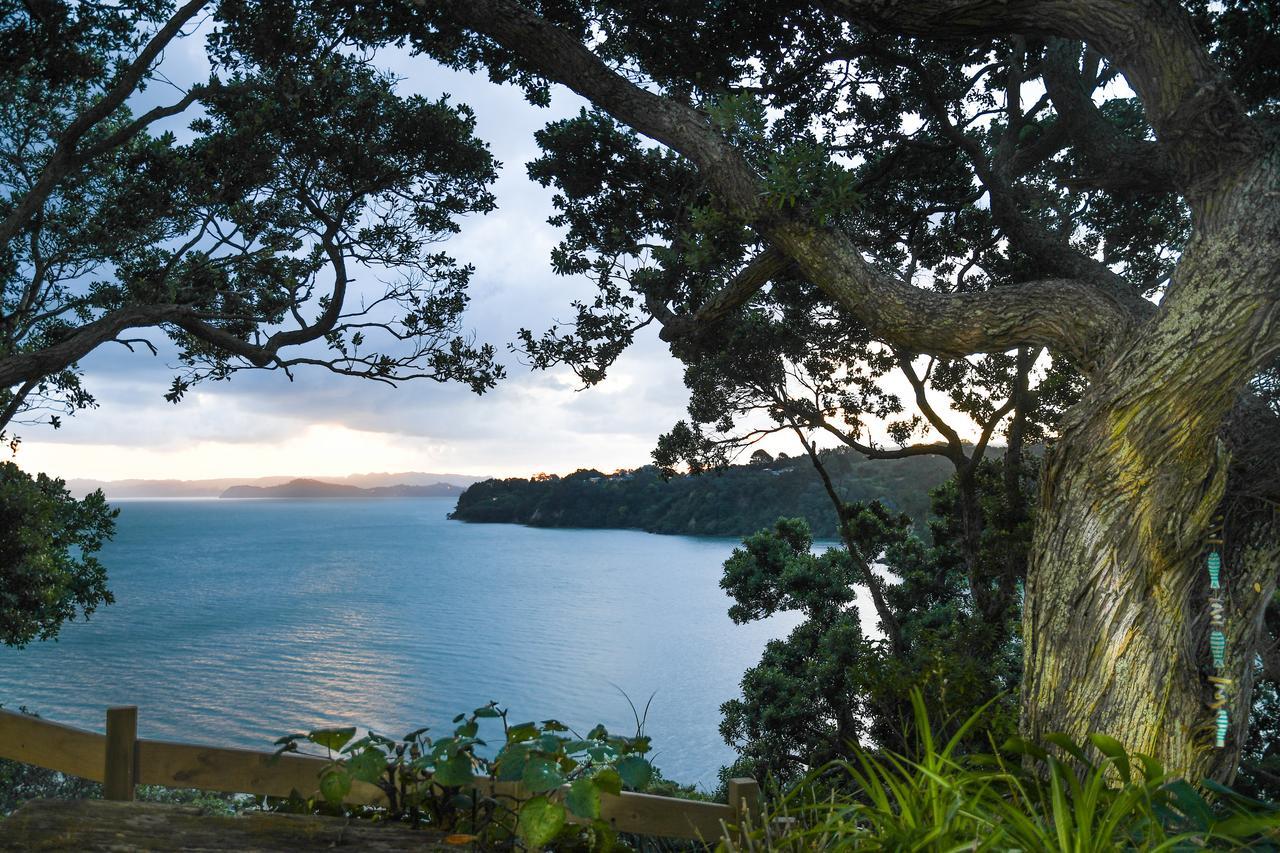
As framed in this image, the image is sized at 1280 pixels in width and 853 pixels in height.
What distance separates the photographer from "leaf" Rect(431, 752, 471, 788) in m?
1.93

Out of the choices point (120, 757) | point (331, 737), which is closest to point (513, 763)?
point (331, 737)

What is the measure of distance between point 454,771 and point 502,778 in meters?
0.23

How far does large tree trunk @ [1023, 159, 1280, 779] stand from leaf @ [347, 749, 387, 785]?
8.23 feet

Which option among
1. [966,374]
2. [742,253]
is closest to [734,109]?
[742,253]

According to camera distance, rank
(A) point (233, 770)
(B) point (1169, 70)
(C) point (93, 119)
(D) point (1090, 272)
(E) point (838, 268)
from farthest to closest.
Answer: (C) point (93, 119), (D) point (1090, 272), (E) point (838, 268), (B) point (1169, 70), (A) point (233, 770)

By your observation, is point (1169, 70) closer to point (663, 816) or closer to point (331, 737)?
point (663, 816)

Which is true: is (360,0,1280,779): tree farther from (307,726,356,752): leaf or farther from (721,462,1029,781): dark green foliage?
(721,462,1029,781): dark green foliage

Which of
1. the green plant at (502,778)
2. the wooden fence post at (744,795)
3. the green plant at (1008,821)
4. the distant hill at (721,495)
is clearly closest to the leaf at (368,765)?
the green plant at (502,778)

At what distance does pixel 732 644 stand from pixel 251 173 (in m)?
36.1

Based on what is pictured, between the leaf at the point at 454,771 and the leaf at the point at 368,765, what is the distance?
16cm

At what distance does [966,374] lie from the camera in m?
9.42

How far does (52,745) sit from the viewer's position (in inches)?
105

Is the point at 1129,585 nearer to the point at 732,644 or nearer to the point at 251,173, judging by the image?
the point at 251,173

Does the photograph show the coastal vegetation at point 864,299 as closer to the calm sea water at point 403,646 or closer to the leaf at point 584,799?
the leaf at point 584,799
